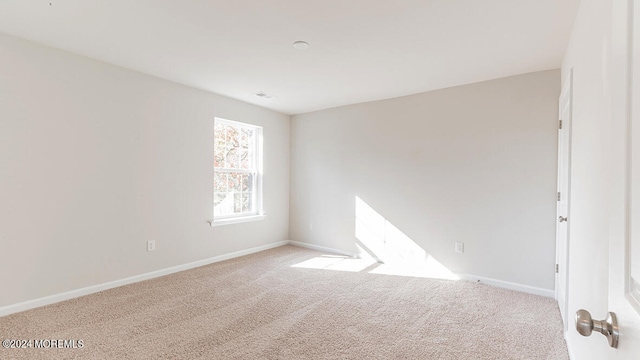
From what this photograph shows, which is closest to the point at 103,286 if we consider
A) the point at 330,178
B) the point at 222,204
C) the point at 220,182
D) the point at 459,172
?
the point at 222,204

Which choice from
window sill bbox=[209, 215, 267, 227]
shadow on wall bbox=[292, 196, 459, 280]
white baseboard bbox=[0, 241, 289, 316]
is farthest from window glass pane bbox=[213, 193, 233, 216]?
shadow on wall bbox=[292, 196, 459, 280]

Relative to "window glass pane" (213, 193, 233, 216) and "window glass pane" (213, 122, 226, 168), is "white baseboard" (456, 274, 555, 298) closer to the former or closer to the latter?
"window glass pane" (213, 193, 233, 216)

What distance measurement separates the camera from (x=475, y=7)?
82.3 inches

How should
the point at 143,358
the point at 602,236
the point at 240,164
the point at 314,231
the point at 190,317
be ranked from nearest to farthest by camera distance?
the point at 602,236, the point at 143,358, the point at 190,317, the point at 240,164, the point at 314,231

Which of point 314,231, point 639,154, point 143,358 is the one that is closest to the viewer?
point 639,154

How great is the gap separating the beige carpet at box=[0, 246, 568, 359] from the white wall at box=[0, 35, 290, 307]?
387mm

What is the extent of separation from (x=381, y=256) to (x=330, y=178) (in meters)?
1.48

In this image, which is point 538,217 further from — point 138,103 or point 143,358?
point 138,103

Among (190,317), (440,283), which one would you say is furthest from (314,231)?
(190,317)

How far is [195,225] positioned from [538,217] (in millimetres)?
4159

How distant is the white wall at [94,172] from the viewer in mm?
2646

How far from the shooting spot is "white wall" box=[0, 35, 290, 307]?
8.68ft

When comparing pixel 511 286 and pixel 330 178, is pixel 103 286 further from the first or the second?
pixel 511 286

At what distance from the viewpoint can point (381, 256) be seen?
14.6ft
